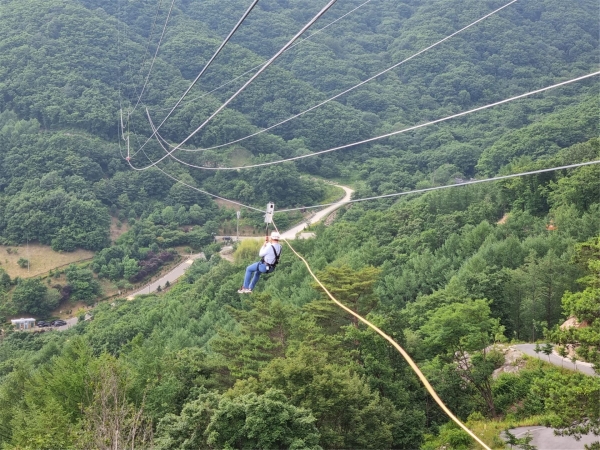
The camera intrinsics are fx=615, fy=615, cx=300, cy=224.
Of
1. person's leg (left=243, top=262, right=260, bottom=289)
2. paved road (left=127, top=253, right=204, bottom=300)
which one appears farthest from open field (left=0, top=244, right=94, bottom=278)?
person's leg (left=243, top=262, right=260, bottom=289)

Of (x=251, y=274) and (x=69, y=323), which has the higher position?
(x=251, y=274)

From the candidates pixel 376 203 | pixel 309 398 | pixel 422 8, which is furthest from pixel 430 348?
pixel 422 8

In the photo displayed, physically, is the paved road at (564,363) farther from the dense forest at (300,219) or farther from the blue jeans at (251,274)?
the blue jeans at (251,274)

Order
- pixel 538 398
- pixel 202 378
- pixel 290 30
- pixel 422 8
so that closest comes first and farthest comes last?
pixel 538 398 < pixel 202 378 < pixel 290 30 < pixel 422 8

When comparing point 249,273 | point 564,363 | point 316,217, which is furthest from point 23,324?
point 249,273

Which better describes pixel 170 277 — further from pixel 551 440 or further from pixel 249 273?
pixel 249 273

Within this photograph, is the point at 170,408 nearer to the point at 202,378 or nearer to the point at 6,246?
the point at 202,378
